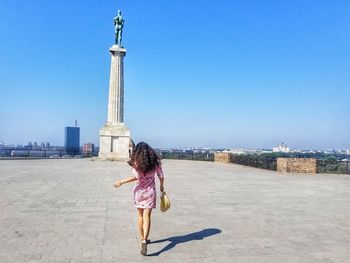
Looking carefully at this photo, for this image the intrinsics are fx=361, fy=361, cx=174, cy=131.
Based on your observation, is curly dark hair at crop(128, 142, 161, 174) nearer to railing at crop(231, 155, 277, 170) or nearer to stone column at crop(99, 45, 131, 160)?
railing at crop(231, 155, 277, 170)

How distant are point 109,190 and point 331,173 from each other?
14746 mm

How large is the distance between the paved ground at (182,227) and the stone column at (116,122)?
59.7 feet

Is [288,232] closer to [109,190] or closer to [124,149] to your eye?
[109,190]

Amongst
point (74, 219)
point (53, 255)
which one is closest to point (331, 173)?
point (74, 219)

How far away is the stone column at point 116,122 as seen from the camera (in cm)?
3028

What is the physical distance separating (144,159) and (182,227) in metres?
2.12

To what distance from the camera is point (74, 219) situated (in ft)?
25.0

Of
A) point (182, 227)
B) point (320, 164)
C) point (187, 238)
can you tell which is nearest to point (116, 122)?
point (320, 164)

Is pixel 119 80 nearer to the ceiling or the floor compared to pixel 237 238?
nearer to the ceiling

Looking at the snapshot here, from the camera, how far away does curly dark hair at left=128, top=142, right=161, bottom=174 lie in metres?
5.65

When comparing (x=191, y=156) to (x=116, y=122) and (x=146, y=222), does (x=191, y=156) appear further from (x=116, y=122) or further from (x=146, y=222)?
(x=146, y=222)

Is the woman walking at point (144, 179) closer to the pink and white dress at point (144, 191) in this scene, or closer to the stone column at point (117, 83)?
the pink and white dress at point (144, 191)

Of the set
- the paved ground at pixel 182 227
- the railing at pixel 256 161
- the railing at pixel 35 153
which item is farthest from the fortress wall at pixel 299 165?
the railing at pixel 35 153

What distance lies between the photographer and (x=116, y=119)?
103ft
